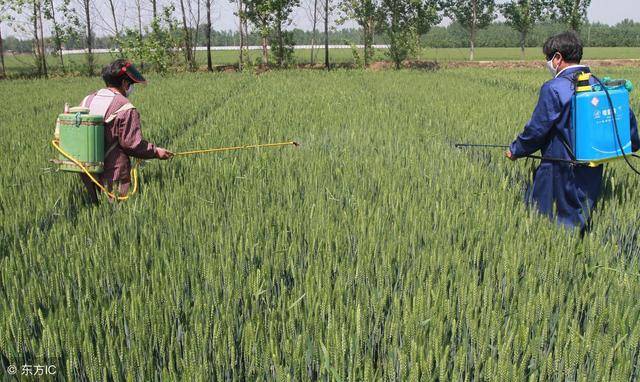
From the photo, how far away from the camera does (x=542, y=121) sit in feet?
9.10

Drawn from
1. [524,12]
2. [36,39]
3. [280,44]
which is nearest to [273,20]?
[280,44]

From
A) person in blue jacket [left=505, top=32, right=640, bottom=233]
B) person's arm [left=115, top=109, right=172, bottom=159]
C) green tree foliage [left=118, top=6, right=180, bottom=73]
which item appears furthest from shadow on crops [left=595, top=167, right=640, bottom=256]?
green tree foliage [left=118, top=6, right=180, bottom=73]

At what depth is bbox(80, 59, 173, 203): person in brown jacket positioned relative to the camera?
10.1 ft

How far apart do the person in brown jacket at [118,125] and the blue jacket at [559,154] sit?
7.49 feet

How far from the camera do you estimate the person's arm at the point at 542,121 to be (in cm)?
272

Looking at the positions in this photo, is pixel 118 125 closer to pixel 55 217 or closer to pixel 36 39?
pixel 55 217

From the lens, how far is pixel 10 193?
135 inches

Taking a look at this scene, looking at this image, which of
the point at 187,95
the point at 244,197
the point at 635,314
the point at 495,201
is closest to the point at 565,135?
the point at 495,201

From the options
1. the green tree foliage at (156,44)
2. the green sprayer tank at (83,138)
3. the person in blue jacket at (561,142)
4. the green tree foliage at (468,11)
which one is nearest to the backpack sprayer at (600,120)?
the person in blue jacket at (561,142)

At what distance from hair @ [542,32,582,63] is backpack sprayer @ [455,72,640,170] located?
235 millimetres

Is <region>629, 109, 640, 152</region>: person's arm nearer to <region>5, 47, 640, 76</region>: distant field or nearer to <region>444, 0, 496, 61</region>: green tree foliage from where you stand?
<region>5, 47, 640, 76</region>: distant field

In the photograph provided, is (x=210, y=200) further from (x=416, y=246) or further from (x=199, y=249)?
(x=416, y=246)

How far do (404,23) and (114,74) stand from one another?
25.4 m

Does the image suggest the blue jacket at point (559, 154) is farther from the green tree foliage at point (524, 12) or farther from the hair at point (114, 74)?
the green tree foliage at point (524, 12)
